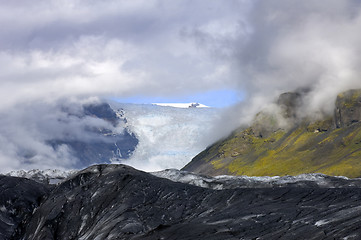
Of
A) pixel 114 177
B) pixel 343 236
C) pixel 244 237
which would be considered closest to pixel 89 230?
pixel 114 177

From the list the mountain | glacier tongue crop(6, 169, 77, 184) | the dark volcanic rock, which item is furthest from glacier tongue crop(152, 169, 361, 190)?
glacier tongue crop(6, 169, 77, 184)

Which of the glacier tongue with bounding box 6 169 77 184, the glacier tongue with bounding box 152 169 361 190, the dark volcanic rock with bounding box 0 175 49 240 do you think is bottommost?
the glacier tongue with bounding box 152 169 361 190

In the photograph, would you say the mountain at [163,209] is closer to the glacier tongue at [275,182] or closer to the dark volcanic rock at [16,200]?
the dark volcanic rock at [16,200]

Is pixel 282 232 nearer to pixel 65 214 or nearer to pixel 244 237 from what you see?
pixel 244 237

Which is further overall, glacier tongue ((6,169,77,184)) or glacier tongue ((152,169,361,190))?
glacier tongue ((6,169,77,184))

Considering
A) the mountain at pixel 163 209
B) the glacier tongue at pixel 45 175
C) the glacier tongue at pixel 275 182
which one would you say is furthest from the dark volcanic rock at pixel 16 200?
the glacier tongue at pixel 275 182

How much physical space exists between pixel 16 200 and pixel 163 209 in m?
33.6

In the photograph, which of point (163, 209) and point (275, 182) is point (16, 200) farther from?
point (275, 182)

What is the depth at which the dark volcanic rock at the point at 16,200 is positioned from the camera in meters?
91.2

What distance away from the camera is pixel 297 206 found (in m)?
71.4

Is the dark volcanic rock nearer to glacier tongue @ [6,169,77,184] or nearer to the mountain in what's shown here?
the mountain

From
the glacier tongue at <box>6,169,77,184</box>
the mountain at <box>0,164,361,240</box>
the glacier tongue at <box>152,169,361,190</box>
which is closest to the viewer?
the mountain at <box>0,164,361,240</box>

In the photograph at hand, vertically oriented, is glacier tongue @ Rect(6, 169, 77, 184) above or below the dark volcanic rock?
above

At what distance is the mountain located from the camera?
62531 mm
